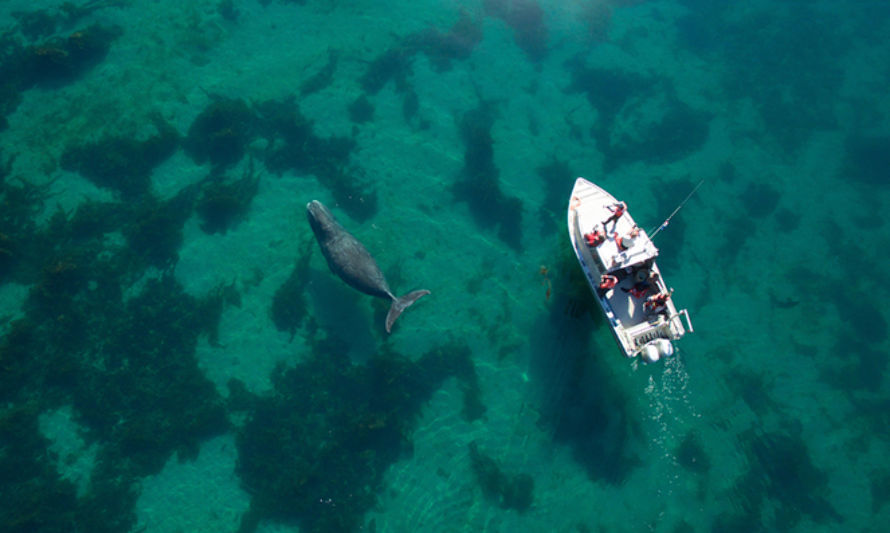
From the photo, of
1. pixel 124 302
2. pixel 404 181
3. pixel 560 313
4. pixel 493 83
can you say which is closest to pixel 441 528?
pixel 560 313

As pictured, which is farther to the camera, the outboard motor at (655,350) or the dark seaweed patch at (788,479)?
the dark seaweed patch at (788,479)

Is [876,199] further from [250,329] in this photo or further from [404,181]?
[250,329]

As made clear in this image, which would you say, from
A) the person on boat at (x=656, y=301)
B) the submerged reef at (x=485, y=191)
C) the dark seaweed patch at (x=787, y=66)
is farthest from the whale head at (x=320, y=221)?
the dark seaweed patch at (x=787, y=66)

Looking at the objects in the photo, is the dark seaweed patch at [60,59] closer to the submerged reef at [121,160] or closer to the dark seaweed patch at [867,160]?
the submerged reef at [121,160]

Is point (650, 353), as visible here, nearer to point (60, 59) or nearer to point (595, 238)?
point (595, 238)

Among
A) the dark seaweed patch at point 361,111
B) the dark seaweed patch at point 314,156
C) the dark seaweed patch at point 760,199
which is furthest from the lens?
the dark seaweed patch at point 760,199

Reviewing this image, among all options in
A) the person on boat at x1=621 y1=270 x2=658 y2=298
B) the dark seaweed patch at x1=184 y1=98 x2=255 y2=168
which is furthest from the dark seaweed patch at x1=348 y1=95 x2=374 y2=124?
the person on boat at x1=621 y1=270 x2=658 y2=298

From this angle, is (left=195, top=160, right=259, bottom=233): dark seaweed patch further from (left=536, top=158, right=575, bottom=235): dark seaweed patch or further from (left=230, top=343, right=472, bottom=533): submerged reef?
(left=536, top=158, right=575, bottom=235): dark seaweed patch
